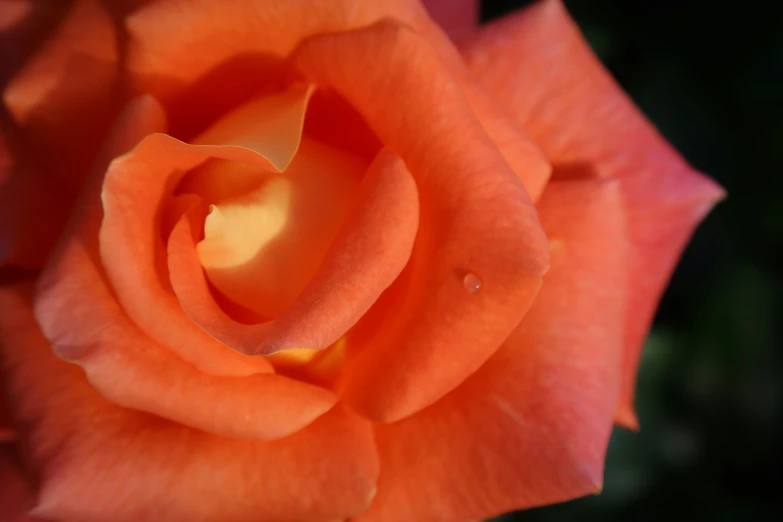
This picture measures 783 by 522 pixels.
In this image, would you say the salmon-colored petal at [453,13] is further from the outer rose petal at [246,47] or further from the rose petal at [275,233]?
the rose petal at [275,233]

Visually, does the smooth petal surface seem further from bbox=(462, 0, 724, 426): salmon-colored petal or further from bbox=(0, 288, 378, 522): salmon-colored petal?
bbox=(462, 0, 724, 426): salmon-colored petal

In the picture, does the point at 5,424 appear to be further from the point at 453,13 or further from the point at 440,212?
the point at 453,13

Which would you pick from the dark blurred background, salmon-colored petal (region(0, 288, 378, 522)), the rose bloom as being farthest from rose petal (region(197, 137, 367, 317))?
the dark blurred background

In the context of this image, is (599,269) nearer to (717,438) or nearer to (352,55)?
(352,55)

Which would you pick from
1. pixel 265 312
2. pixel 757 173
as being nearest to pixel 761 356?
pixel 757 173

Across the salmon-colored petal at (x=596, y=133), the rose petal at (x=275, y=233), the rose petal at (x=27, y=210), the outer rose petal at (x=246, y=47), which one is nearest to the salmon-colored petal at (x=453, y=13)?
the salmon-colored petal at (x=596, y=133)

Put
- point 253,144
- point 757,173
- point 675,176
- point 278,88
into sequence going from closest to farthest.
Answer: point 253,144 < point 278,88 < point 675,176 < point 757,173

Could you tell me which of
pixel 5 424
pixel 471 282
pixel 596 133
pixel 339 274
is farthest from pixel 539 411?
pixel 5 424
